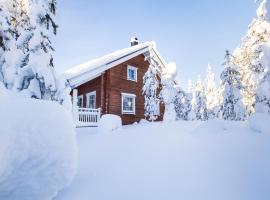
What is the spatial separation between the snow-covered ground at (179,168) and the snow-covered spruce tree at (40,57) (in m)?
2.71

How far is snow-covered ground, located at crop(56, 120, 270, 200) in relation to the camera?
4941mm

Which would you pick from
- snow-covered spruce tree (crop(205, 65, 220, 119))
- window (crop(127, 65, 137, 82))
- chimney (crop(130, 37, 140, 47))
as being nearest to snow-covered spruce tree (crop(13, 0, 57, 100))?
window (crop(127, 65, 137, 82))

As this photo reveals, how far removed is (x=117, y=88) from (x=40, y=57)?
35.5 feet

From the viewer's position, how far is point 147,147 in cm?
775

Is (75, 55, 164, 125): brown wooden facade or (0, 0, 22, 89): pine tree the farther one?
(75, 55, 164, 125): brown wooden facade

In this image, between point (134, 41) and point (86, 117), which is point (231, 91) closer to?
point (134, 41)

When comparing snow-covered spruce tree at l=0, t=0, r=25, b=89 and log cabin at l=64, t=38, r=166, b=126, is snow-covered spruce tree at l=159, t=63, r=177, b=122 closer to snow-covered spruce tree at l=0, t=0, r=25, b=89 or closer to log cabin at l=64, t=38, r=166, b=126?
log cabin at l=64, t=38, r=166, b=126

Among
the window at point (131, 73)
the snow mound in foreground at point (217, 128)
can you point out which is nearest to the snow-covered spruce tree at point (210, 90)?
the window at point (131, 73)

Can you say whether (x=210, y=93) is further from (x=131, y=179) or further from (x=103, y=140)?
(x=131, y=179)

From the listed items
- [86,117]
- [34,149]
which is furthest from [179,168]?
[86,117]

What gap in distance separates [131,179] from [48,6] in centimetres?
772

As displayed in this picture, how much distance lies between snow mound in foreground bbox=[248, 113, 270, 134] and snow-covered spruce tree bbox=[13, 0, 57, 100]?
22.4 feet

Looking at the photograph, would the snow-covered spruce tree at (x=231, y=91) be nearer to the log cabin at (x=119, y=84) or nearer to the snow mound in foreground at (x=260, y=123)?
the log cabin at (x=119, y=84)

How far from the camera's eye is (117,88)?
65.4 feet
